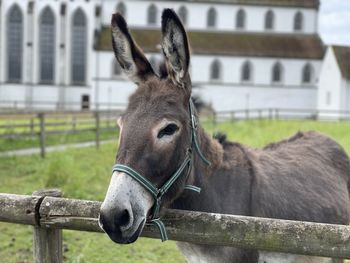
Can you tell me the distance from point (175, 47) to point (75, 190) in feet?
20.6

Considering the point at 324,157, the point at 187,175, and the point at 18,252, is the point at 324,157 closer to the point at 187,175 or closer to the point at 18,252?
the point at 187,175

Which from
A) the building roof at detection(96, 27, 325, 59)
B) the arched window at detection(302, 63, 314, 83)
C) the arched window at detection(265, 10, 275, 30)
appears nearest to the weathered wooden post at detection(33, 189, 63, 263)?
the building roof at detection(96, 27, 325, 59)

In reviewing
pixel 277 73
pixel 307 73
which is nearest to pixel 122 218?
pixel 277 73

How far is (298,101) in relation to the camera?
44188 millimetres

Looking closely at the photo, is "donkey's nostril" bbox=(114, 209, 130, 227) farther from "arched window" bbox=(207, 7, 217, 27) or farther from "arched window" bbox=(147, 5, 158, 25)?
"arched window" bbox=(207, 7, 217, 27)

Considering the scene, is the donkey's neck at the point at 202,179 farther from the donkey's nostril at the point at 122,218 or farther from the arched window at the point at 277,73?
the arched window at the point at 277,73

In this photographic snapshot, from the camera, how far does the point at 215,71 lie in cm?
4491

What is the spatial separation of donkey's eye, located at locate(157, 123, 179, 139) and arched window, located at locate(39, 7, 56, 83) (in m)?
43.7

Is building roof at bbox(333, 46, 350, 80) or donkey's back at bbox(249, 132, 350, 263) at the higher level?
building roof at bbox(333, 46, 350, 80)

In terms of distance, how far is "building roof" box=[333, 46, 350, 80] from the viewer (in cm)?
3794

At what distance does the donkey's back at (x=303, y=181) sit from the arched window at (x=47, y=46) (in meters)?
42.4

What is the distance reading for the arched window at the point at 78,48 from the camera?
4400 centimetres

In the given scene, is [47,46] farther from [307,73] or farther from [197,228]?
[197,228]

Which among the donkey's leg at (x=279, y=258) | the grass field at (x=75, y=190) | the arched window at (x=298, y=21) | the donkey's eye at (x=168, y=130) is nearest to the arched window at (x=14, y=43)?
the arched window at (x=298, y=21)
